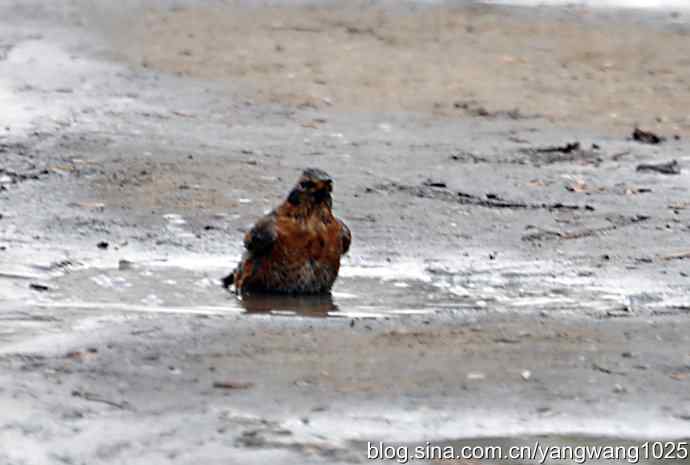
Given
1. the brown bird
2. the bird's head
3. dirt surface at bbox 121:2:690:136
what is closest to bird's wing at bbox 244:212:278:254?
the brown bird

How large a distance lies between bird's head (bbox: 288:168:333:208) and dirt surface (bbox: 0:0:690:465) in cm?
45

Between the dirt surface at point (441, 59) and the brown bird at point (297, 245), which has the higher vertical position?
the dirt surface at point (441, 59)

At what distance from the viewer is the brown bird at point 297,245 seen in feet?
26.8

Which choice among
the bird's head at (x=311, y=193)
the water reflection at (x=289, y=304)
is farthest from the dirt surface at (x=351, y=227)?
the bird's head at (x=311, y=193)

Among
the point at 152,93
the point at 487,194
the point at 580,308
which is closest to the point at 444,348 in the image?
the point at 580,308

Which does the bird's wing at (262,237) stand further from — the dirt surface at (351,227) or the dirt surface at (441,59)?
the dirt surface at (441,59)

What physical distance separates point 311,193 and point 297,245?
0.83ft

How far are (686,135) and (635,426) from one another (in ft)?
22.7

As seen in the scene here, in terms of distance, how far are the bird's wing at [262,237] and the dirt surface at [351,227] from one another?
0.23 meters

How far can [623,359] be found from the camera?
7164 mm

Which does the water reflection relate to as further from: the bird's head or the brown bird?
the bird's head

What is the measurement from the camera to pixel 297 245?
27.0 feet

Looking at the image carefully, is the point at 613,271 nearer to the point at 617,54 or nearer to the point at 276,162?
the point at 276,162

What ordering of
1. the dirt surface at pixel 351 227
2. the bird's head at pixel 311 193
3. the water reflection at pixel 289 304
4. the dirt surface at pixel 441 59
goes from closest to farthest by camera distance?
1. the dirt surface at pixel 351 227
2. the water reflection at pixel 289 304
3. the bird's head at pixel 311 193
4. the dirt surface at pixel 441 59
